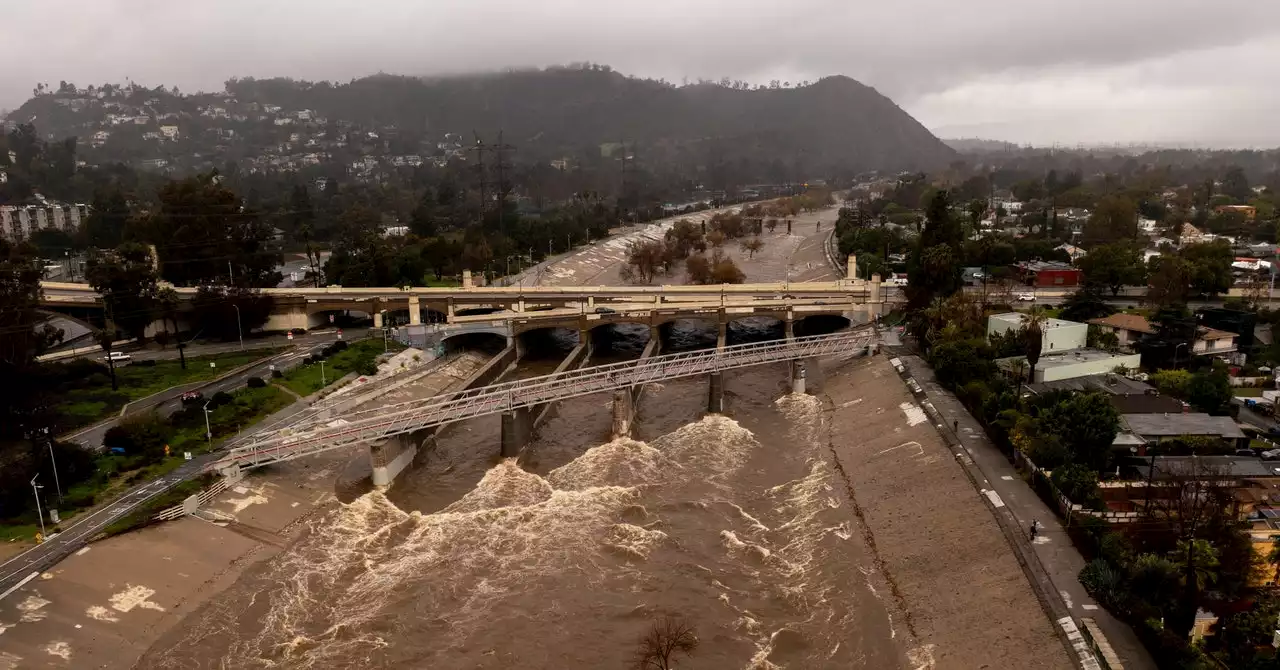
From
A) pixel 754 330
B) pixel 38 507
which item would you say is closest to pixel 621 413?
pixel 38 507

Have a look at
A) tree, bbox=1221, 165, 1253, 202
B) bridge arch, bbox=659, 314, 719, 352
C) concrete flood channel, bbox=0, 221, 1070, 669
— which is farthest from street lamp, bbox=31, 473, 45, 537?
tree, bbox=1221, 165, 1253, 202

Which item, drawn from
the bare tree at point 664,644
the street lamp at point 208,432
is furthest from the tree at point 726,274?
the bare tree at point 664,644

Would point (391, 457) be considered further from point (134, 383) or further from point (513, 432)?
point (134, 383)

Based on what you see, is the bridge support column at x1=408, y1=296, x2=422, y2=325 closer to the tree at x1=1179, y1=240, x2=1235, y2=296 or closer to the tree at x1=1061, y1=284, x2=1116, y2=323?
the tree at x1=1061, y1=284, x2=1116, y2=323

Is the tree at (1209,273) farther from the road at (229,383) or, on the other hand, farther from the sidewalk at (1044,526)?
the road at (229,383)

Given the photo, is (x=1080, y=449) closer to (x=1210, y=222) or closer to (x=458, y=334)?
(x=458, y=334)

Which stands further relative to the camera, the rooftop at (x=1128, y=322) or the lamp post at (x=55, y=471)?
the rooftop at (x=1128, y=322)
